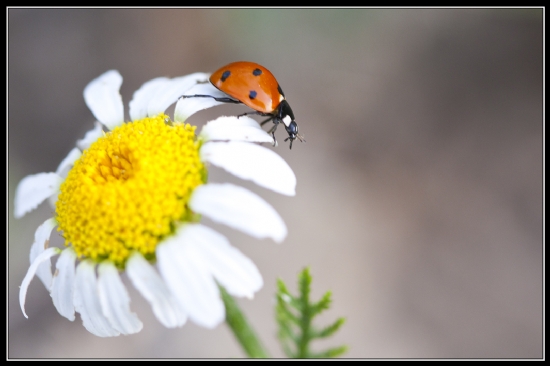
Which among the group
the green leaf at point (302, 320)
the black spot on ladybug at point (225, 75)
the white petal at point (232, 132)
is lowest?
the green leaf at point (302, 320)

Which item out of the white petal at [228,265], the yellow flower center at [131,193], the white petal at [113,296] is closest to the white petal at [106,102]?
the yellow flower center at [131,193]

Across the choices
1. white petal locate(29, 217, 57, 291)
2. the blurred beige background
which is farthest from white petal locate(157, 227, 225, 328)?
the blurred beige background

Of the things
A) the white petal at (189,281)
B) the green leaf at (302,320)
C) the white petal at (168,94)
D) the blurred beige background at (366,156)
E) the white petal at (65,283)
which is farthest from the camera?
the blurred beige background at (366,156)

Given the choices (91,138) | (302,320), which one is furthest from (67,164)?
(302,320)

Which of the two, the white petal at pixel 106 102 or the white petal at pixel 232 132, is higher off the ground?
the white petal at pixel 106 102

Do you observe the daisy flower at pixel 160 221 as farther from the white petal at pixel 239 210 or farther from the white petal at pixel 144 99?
the white petal at pixel 144 99

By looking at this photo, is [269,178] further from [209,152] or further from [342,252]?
[342,252]

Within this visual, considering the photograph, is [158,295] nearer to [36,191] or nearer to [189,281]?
[189,281]
